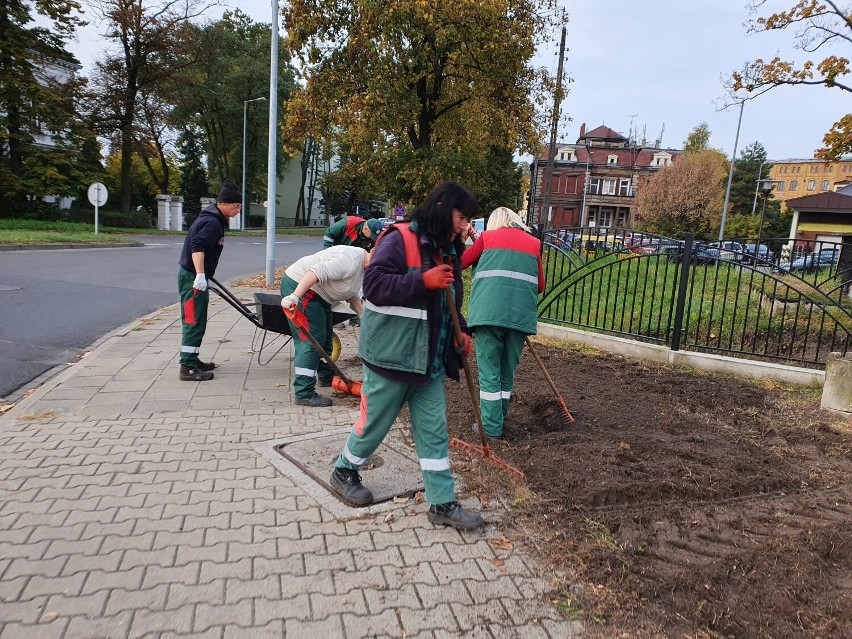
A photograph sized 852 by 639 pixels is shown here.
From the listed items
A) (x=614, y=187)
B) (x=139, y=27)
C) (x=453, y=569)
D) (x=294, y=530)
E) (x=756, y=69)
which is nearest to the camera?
(x=453, y=569)

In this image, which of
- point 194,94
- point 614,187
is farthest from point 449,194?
point 614,187

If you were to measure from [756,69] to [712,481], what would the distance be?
10.1 metres

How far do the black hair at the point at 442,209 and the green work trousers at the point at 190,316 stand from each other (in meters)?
3.36

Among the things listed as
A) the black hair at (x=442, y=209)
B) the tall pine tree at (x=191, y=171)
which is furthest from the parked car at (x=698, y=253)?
the tall pine tree at (x=191, y=171)

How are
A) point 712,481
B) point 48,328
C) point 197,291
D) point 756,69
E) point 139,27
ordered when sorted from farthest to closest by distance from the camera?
point 139,27 → point 756,69 → point 48,328 → point 197,291 → point 712,481

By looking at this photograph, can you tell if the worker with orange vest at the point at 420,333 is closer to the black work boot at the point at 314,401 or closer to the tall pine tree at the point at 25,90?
the black work boot at the point at 314,401

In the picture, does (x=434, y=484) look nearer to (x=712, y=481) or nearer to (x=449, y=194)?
(x=449, y=194)

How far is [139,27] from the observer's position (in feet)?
98.2

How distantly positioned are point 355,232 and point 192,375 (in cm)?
214

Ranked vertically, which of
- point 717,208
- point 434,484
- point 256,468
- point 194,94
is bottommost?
point 256,468

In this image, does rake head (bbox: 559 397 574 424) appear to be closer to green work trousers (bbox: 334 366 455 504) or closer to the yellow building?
green work trousers (bbox: 334 366 455 504)

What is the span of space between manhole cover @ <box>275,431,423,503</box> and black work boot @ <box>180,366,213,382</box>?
1.96 m

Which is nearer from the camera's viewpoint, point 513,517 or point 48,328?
point 513,517

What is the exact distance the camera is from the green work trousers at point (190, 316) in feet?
18.3
